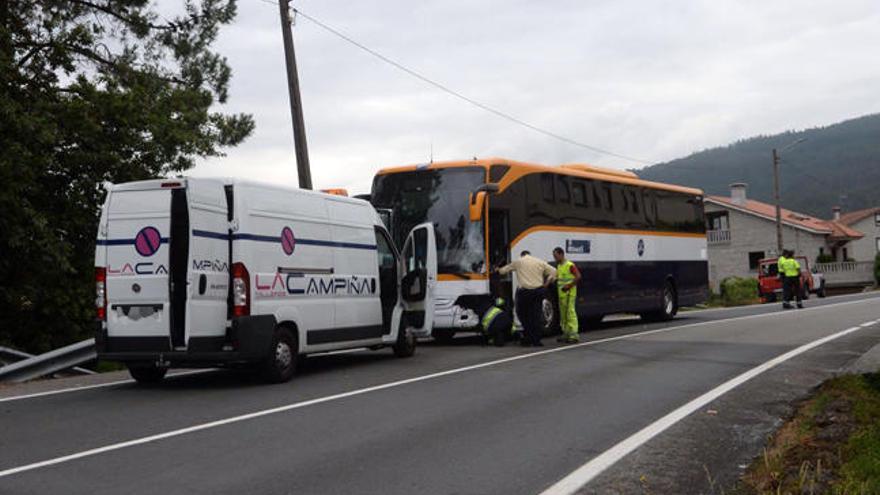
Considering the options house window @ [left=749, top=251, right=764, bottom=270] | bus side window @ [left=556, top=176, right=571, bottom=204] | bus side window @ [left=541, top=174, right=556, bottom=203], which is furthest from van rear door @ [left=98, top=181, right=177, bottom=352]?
house window @ [left=749, top=251, right=764, bottom=270]

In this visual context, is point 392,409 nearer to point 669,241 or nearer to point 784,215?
point 669,241

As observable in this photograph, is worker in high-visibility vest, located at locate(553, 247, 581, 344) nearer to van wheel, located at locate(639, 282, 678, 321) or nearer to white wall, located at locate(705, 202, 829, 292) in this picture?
van wheel, located at locate(639, 282, 678, 321)

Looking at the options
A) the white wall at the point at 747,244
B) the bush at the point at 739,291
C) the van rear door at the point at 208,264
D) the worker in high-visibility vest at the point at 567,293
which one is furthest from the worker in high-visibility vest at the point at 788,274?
the white wall at the point at 747,244

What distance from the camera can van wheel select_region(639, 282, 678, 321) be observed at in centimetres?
2189

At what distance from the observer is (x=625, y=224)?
1995cm

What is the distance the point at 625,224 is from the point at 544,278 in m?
5.48

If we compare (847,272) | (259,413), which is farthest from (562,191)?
(847,272)

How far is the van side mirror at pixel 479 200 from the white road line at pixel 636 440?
5684mm

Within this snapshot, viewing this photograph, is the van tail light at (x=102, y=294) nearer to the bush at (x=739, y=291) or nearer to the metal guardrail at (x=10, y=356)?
the metal guardrail at (x=10, y=356)

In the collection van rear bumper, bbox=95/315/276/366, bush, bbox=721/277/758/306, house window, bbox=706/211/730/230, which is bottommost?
van rear bumper, bbox=95/315/276/366

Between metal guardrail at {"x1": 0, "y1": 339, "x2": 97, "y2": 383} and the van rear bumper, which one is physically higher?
the van rear bumper

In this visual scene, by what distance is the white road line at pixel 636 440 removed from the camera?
5426 millimetres

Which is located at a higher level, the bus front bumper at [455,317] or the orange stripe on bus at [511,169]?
the orange stripe on bus at [511,169]

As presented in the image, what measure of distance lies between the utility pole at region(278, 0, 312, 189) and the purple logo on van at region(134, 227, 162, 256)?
782 centimetres
